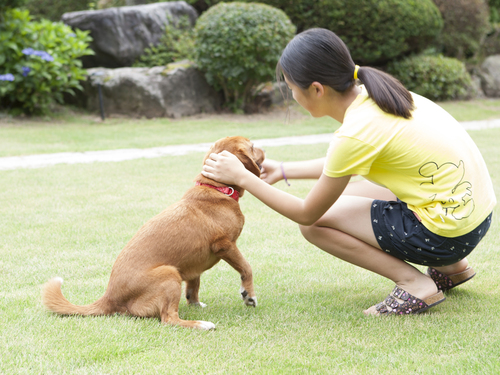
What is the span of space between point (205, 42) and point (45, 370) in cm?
1002

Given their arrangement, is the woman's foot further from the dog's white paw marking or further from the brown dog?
the dog's white paw marking

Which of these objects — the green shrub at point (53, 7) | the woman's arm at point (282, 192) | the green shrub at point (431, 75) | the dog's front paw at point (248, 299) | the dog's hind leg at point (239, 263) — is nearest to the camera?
the woman's arm at point (282, 192)

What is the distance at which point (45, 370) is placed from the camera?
6.98 feet

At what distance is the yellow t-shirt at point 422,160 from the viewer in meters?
2.36

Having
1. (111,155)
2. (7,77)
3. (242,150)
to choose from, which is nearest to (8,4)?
(7,77)

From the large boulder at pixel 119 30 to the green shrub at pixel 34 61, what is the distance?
97 cm

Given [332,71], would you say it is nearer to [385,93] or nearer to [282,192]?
[385,93]

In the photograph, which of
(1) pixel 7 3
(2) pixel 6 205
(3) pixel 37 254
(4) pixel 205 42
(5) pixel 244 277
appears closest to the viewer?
(5) pixel 244 277

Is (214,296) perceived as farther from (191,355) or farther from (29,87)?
(29,87)

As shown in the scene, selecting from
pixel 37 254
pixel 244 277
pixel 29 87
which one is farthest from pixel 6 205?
pixel 29 87

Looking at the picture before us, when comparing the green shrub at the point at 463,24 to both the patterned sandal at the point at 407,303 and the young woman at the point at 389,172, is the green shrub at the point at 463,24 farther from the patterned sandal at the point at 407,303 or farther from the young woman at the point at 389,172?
the patterned sandal at the point at 407,303

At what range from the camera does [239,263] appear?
9.04ft

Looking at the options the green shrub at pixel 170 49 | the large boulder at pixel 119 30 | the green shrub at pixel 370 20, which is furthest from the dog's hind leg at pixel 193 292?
the green shrub at pixel 370 20

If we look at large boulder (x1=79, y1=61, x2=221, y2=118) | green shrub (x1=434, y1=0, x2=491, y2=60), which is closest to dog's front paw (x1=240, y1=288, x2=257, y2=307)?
large boulder (x1=79, y1=61, x2=221, y2=118)
